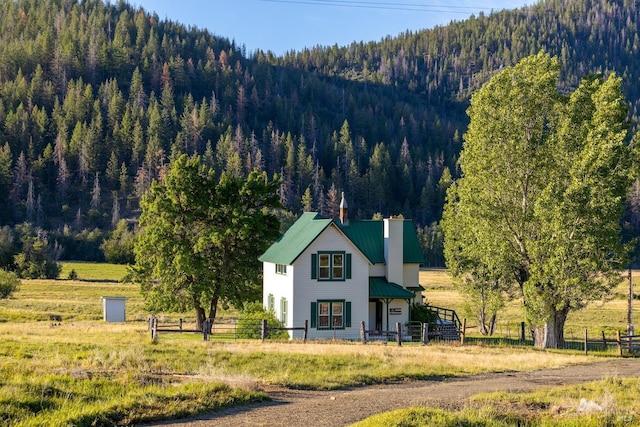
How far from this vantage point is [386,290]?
41.7 meters

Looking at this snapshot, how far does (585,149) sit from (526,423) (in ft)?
74.5

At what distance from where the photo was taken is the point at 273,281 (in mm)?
43938

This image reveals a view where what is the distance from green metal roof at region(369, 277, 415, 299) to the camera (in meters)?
41.1

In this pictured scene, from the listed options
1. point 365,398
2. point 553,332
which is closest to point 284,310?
point 553,332

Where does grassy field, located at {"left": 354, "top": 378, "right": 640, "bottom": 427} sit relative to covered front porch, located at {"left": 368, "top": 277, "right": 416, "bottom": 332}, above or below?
below

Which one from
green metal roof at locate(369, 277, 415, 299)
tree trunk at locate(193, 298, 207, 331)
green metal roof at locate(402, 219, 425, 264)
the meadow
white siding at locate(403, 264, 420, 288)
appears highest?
green metal roof at locate(402, 219, 425, 264)

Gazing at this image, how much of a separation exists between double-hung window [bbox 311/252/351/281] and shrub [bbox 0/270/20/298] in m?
41.9

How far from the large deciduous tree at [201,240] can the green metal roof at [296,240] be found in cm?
220

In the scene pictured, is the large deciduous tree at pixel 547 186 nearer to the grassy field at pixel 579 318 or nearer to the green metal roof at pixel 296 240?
the grassy field at pixel 579 318

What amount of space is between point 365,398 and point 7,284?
59.4 m

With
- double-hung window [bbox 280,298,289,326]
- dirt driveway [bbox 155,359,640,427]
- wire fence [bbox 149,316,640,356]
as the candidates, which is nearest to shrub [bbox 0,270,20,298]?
wire fence [bbox 149,316,640,356]

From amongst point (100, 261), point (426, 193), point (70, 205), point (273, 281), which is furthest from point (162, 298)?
point (426, 193)

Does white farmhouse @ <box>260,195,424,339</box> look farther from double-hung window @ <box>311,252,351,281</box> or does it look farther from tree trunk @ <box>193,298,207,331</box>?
tree trunk @ <box>193,298,207,331</box>

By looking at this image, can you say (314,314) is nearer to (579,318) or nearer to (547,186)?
(547,186)
